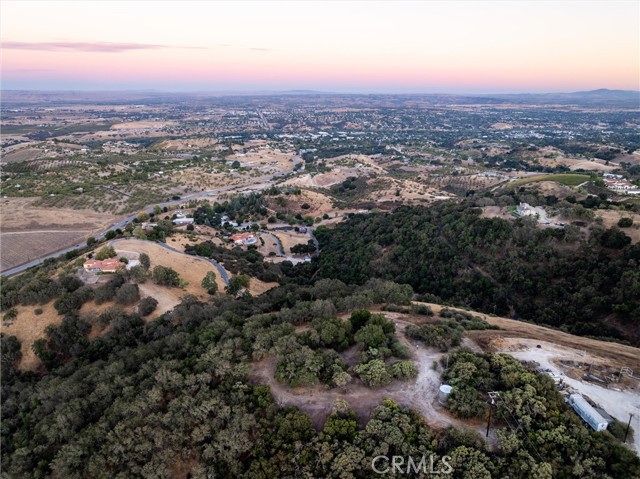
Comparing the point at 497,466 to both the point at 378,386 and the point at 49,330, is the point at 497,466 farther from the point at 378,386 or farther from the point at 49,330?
the point at 49,330

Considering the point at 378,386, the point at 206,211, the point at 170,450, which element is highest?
the point at 378,386

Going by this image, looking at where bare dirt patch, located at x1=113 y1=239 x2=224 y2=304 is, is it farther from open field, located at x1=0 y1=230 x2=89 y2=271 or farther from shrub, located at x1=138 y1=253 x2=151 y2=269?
open field, located at x1=0 y1=230 x2=89 y2=271

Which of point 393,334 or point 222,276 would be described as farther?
point 222,276

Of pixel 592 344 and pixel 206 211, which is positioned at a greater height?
pixel 592 344

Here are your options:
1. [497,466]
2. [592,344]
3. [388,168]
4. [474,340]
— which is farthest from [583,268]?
[388,168]

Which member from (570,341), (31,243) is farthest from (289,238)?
(570,341)

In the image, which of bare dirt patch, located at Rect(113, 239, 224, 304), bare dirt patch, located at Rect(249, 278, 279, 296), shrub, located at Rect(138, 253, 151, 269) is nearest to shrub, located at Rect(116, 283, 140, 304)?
bare dirt patch, located at Rect(113, 239, 224, 304)
